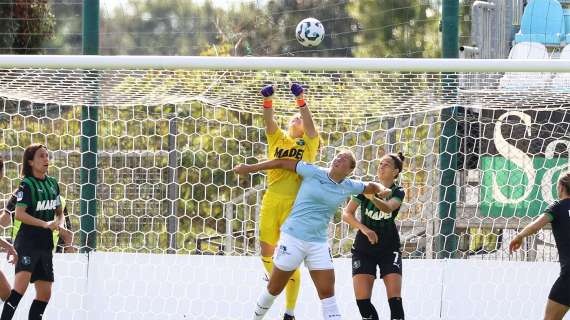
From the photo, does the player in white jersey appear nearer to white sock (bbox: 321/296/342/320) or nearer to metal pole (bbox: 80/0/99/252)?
white sock (bbox: 321/296/342/320)

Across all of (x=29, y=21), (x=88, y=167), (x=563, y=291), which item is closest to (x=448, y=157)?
(x=563, y=291)

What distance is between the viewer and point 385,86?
10.7 meters

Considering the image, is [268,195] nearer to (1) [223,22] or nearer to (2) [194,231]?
(2) [194,231]

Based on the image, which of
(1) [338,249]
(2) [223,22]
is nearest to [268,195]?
(1) [338,249]

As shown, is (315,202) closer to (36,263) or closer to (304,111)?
(304,111)

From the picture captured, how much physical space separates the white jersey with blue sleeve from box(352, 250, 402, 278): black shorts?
2.26 ft

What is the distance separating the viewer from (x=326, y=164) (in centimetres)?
1191

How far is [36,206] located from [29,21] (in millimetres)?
12625

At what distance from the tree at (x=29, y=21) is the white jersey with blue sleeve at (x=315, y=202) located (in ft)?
41.8

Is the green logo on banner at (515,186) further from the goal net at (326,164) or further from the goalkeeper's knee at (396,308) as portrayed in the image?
the goalkeeper's knee at (396,308)

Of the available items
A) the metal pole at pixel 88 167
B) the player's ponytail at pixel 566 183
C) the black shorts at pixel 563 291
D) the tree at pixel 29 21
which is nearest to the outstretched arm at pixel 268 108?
the metal pole at pixel 88 167

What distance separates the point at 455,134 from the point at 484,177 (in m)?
0.78

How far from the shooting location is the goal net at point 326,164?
413 inches

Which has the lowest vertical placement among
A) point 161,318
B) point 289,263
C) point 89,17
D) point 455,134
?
point 161,318
